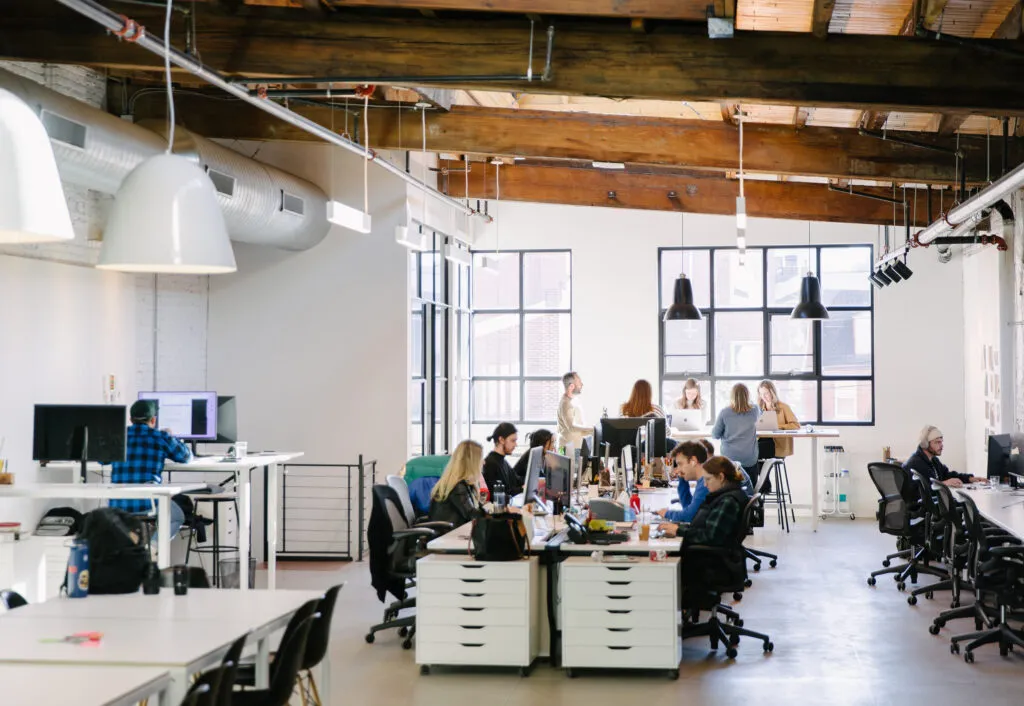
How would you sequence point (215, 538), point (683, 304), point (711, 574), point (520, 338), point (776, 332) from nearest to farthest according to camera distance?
point (711, 574), point (215, 538), point (683, 304), point (776, 332), point (520, 338)

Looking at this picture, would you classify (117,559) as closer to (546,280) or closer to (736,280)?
(546,280)

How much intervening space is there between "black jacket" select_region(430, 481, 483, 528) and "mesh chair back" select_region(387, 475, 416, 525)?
0.18 metres

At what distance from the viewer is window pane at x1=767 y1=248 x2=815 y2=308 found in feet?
49.0

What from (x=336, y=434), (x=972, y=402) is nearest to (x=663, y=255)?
(x=972, y=402)

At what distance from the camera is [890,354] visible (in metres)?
14.6

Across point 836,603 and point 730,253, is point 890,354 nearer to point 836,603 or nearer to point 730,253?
point 730,253

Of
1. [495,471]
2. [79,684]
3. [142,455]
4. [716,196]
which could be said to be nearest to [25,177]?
[79,684]

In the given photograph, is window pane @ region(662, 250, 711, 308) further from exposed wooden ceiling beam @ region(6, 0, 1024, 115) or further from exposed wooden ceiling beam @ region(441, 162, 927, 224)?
exposed wooden ceiling beam @ region(6, 0, 1024, 115)

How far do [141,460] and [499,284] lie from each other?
24.9ft

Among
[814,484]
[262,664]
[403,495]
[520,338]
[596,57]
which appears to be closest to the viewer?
[262,664]

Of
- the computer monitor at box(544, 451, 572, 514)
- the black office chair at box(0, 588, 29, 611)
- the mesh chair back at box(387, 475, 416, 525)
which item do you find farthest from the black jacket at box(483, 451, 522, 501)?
the black office chair at box(0, 588, 29, 611)

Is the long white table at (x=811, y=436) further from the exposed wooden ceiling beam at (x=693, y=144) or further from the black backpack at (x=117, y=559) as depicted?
the black backpack at (x=117, y=559)

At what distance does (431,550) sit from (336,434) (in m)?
4.81

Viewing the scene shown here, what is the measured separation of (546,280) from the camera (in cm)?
1540
